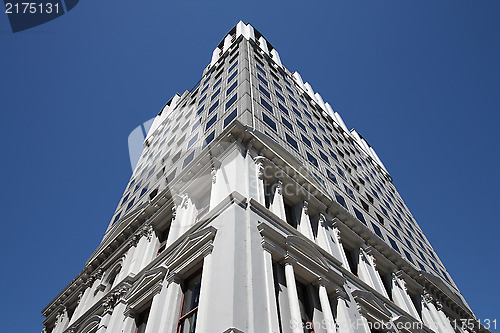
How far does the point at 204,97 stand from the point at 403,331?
2435cm

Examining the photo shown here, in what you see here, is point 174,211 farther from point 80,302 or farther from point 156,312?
point 80,302

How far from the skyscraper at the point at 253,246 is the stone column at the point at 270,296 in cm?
3

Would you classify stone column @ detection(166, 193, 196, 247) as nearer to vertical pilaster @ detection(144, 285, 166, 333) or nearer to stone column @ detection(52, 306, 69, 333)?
vertical pilaster @ detection(144, 285, 166, 333)

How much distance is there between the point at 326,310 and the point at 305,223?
4905mm

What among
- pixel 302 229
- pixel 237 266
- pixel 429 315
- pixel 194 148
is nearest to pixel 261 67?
pixel 194 148

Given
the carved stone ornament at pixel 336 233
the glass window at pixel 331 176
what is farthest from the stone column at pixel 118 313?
the glass window at pixel 331 176

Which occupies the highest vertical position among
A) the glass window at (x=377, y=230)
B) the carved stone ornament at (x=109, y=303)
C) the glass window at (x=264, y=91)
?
the glass window at (x=264, y=91)

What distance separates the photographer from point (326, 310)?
12.0 meters

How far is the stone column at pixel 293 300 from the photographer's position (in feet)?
33.6

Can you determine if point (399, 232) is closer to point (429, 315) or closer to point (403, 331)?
point (429, 315)

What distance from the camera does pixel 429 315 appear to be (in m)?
20.0

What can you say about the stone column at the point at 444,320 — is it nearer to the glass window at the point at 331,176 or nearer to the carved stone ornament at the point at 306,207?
the glass window at the point at 331,176

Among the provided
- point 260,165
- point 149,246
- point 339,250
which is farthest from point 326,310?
point 149,246

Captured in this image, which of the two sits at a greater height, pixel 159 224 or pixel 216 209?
pixel 159 224
